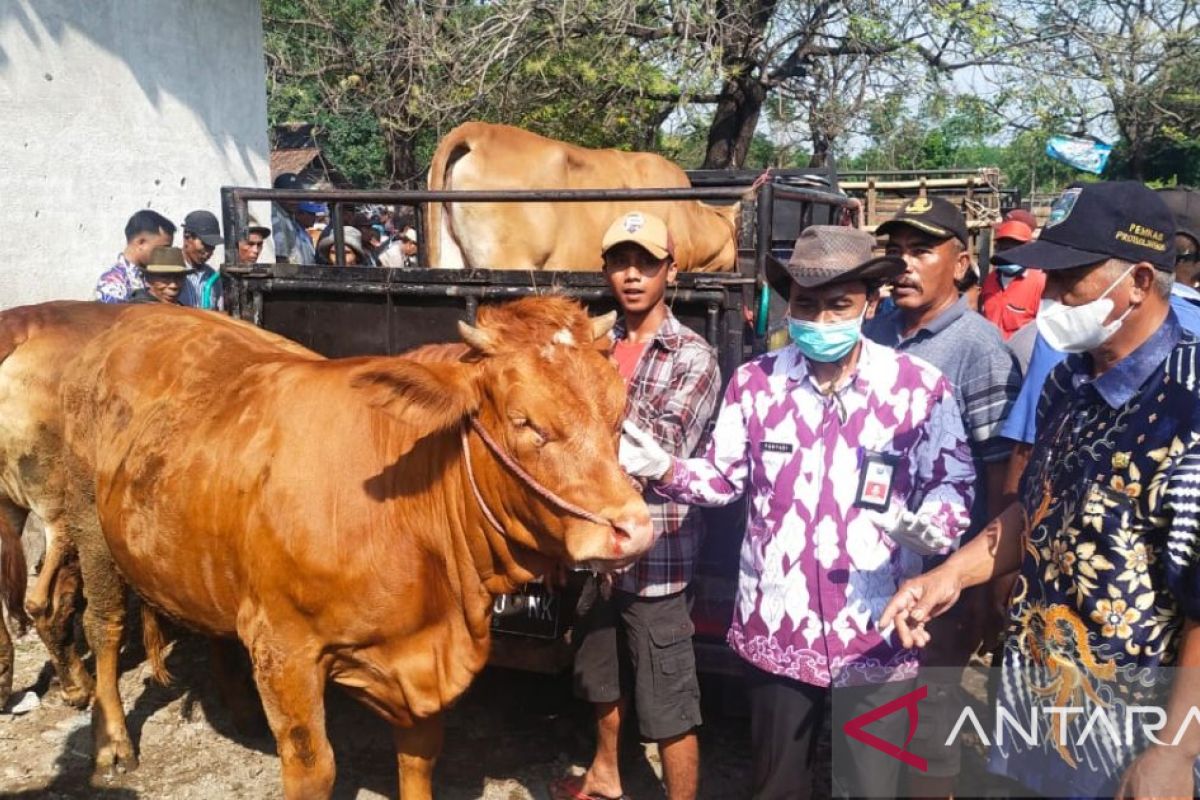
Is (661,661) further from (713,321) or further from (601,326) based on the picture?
(713,321)

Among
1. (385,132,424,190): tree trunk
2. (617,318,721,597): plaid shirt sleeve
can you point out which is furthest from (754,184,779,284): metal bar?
(385,132,424,190): tree trunk

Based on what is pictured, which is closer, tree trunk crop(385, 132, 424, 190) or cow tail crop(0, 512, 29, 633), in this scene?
cow tail crop(0, 512, 29, 633)

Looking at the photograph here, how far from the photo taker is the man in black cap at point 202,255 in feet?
20.4

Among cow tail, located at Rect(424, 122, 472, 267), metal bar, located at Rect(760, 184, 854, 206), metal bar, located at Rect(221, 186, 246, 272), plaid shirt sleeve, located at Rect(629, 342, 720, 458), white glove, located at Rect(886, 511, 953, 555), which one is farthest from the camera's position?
cow tail, located at Rect(424, 122, 472, 267)

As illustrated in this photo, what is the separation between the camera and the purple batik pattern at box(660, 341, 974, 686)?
2434 mm

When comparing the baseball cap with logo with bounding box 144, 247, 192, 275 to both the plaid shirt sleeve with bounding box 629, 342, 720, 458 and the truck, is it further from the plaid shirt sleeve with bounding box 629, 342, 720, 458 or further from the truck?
the plaid shirt sleeve with bounding box 629, 342, 720, 458

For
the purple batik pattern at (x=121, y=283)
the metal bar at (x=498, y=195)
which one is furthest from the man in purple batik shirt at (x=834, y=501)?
the purple batik pattern at (x=121, y=283)

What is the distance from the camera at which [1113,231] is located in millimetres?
1884

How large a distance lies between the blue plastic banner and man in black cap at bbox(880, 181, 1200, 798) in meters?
11.7

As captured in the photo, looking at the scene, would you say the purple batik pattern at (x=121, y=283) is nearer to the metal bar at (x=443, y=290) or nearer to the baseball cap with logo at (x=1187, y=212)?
the metal bar at (x=443, y=290)

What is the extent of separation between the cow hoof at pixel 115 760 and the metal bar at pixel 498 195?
95.4 inches

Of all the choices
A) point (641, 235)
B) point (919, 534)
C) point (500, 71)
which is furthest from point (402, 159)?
point (919, 534)

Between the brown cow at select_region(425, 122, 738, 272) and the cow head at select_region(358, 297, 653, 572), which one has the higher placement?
the brown cow at select_region(425, 122, 738, 272)

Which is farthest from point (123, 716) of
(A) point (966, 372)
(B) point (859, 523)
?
(A) point (966, 372)
